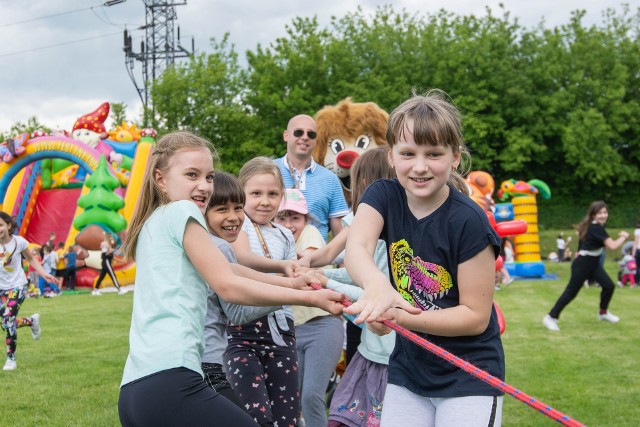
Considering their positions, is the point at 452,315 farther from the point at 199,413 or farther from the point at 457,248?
the point at 199,413

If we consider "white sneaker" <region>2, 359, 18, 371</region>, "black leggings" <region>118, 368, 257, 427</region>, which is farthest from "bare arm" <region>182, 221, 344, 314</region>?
"white sneaker" <region>2, 359, 18, 371</region>

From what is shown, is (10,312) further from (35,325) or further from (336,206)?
(336,206)

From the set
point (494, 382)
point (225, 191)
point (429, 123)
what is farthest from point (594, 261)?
point (494, 382)

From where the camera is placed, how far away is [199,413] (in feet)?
8.10

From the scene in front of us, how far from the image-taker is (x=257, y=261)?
12.9ft

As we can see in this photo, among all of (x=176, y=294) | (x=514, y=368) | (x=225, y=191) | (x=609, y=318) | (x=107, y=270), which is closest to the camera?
(x=176, y=294)

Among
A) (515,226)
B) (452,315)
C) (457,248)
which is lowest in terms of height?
(515,226)

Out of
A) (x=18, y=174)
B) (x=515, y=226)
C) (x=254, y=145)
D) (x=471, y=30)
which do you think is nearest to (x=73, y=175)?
(x=18, y=174)

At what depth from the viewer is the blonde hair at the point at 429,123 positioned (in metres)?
2.63

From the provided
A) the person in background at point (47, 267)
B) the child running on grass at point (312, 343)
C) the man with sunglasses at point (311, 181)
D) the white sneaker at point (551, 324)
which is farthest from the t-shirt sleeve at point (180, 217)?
the person in background at point (47, 267)

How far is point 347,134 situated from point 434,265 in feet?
16.3

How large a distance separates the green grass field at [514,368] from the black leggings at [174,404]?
3.52m

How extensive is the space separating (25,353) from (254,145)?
25.2 metres

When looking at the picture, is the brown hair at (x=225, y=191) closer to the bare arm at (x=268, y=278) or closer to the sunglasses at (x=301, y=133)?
the bare arm at (x=268, y=278)
